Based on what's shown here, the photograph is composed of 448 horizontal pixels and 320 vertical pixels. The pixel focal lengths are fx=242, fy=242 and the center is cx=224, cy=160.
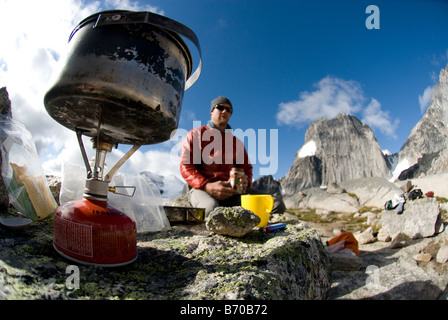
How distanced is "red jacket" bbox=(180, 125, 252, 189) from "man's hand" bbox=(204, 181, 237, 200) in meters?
0.18

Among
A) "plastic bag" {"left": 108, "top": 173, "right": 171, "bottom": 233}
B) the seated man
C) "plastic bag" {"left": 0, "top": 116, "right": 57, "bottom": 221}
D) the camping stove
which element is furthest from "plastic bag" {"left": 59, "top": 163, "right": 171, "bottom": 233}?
the camping stove

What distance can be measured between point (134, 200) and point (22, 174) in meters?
1.05

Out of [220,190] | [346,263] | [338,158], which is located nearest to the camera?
[220,190]

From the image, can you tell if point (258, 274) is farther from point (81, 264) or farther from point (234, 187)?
point (234, 187)

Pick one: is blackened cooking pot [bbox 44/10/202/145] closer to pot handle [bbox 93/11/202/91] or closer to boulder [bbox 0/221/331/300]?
pot handle [bbox 93/11/202/91]


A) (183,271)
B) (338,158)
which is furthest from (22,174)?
(338,158)

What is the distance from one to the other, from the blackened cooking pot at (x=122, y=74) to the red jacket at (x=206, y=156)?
2.12m

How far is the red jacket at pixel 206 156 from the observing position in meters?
3.72

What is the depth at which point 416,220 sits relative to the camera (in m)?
8.22

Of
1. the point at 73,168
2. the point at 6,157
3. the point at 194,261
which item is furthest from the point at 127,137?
the point at 73,168

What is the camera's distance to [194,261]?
64.2 inches

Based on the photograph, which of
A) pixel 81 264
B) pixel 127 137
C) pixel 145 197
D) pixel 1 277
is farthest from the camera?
pixel 145 197

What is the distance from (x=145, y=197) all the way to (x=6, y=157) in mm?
1315

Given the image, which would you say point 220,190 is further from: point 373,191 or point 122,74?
point 373,191
